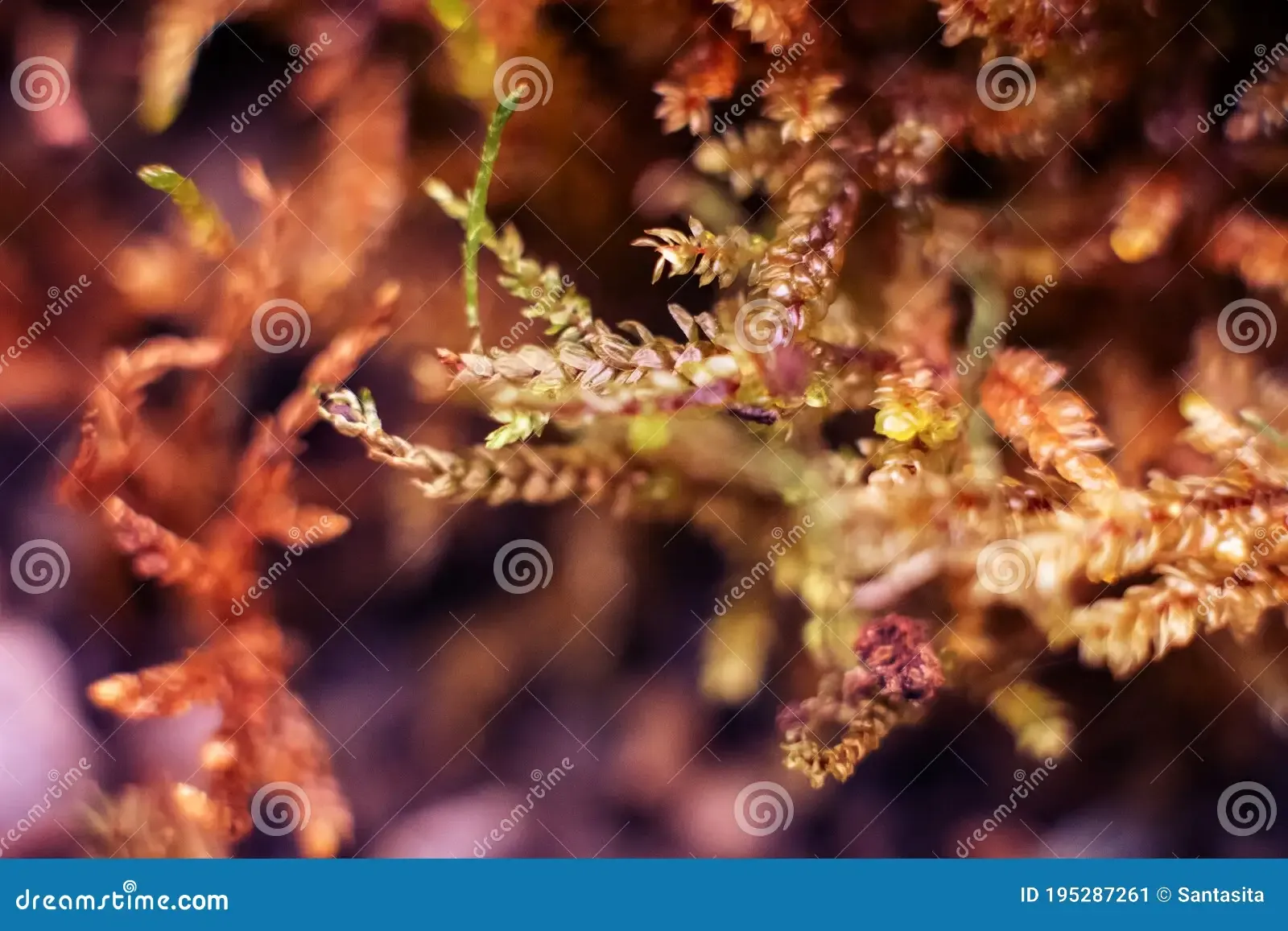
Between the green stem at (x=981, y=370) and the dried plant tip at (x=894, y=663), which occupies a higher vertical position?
the green stem at (x=981, y=370)

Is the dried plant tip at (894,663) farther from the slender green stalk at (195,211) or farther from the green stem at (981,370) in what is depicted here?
the slender green stalk at (195,211)

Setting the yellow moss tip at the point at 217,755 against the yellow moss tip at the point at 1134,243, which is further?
the yellow moss tip at the point at 217,755

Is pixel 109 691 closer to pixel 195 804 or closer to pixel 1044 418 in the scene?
pixel 195 804

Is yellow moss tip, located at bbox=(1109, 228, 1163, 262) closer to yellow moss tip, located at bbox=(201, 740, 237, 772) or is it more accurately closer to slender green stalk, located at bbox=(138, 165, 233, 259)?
slender green stalk, located at bbox=(138, 165, 233, 259)

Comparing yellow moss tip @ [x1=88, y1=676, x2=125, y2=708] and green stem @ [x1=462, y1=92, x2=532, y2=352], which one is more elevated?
green stem @ [x1=462, y1=92, x2=532, y2=352]

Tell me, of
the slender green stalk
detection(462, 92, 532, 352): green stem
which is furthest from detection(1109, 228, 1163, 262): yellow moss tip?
the slender green stalk

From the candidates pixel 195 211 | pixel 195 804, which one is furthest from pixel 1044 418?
pixel 195 804

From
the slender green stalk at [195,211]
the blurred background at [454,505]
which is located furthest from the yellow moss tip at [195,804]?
the slender green stalk at [195,211]
